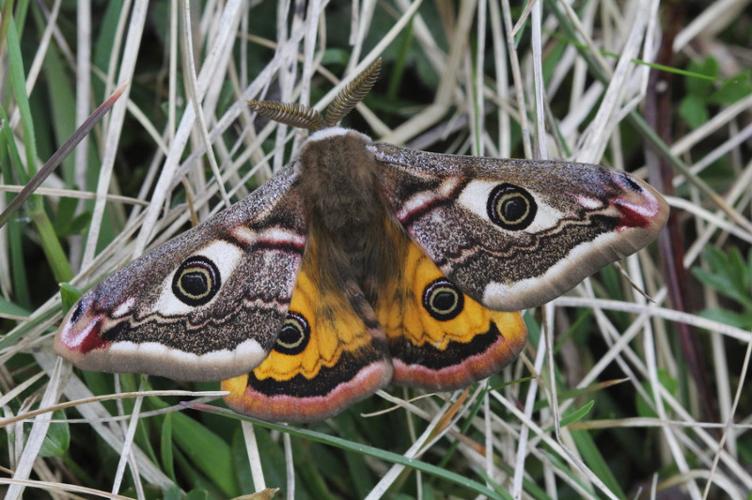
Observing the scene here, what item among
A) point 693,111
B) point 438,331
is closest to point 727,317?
point 693,111

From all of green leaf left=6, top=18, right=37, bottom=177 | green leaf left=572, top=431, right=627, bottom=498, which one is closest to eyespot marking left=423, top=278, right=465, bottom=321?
green leaf left=572, top=431, right=627, bottom=498

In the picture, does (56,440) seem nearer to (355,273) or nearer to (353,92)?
(355,273)

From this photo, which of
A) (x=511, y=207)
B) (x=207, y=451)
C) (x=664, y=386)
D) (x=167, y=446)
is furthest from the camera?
(x=664, y=386)

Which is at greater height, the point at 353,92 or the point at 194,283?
the point at 353,92

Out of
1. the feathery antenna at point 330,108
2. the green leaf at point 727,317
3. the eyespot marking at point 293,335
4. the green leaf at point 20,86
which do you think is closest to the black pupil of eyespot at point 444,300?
Result: the eyespot marking at point 293,335

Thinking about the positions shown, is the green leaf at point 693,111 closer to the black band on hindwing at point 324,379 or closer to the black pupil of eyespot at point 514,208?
the black pupil of eyespot at point 514,208

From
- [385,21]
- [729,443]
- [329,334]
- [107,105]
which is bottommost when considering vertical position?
[729,443]

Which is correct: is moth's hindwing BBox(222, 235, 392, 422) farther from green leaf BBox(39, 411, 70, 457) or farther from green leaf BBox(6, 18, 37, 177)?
green leaf BBox(6, 18, 37, 177)

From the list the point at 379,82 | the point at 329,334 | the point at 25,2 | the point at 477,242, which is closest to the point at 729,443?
the point at 477,242

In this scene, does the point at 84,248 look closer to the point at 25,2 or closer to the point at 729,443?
the point at 25,2
